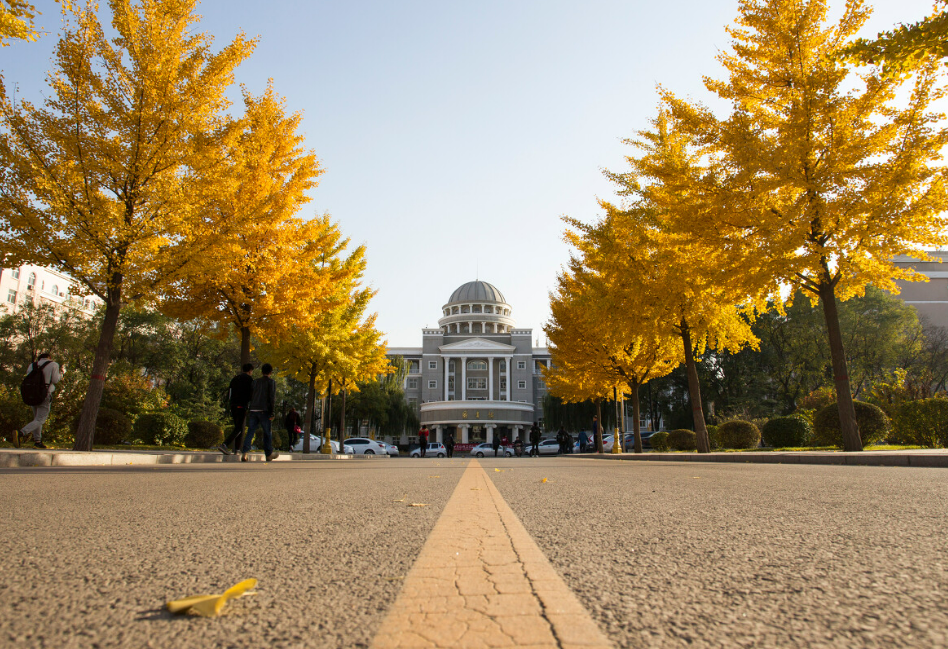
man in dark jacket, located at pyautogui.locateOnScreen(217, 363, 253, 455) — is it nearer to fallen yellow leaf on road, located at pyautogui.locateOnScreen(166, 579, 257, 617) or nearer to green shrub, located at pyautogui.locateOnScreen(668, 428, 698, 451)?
→ fallen yellow leaf on road, located at pyautogui.locateOnScreen(166, 579, 257, 617)

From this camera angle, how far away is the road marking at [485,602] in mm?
1304

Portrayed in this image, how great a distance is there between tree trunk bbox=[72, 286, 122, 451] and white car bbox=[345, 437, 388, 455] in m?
28.3

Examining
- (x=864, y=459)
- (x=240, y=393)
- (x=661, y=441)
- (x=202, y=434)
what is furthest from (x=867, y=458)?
(x=202, y=434)

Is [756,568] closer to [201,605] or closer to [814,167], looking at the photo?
[201,605]

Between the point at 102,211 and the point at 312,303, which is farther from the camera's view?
the point at 312,303

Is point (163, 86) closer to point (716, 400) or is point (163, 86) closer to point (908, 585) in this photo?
point (908, 585)

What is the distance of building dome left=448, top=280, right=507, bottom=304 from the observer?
109m

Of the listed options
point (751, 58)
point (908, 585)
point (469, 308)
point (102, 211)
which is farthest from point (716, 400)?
point (469, 308)

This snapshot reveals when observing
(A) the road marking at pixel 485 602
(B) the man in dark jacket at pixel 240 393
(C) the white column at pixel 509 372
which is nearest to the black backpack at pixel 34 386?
(B) the man in dark jacket at pixel 240 393

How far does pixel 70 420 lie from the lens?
16.7m

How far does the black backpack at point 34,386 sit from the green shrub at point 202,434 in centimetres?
875

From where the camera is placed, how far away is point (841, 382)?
41.9ft

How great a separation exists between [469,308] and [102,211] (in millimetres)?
98748

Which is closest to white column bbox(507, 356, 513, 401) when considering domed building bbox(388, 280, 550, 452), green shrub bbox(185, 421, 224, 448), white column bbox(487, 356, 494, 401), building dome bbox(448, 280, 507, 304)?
domed building bbox(388, 280, 550, 452)
